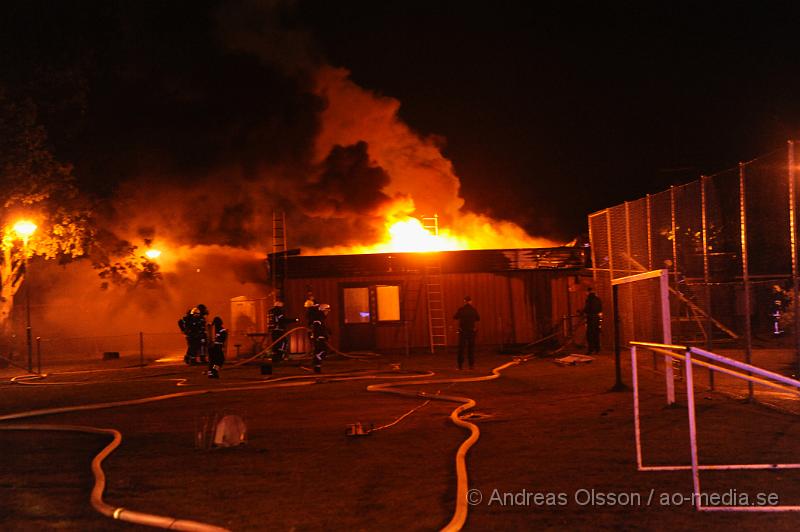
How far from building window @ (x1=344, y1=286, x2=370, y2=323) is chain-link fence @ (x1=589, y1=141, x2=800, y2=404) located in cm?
Result: 687

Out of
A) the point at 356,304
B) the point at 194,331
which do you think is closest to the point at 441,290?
the point at 356,304

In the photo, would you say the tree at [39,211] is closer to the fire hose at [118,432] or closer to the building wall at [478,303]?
the building wall at [478,303]

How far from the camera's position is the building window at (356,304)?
21656mm

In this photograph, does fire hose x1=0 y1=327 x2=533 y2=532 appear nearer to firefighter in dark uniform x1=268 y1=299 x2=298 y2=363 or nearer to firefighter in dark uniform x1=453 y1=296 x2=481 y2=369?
firefighter in dark uniform x1=453 y1=296 x2=481 y2=369

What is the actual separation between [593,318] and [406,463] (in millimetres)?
11800

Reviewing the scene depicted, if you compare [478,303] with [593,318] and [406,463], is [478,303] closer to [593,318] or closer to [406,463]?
[593,318]

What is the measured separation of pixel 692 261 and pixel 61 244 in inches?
737

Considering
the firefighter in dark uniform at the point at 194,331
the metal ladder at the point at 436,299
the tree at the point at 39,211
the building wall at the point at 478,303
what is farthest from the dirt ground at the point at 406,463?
the tree at the point at 39,211

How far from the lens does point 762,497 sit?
5.70 metres

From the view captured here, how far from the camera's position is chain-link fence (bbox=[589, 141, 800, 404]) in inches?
421

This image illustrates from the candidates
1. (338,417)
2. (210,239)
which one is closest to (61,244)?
(210,239)

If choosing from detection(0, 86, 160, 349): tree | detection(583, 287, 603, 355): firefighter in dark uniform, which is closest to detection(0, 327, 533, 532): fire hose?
detection(583, 287, 603, 355): firefighter in dark uniform

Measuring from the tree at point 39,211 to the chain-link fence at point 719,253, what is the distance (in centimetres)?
1570

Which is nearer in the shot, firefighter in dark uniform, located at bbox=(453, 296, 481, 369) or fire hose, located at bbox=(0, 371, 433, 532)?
fire hose, located at bbox=(0, 371, 433, 532)
